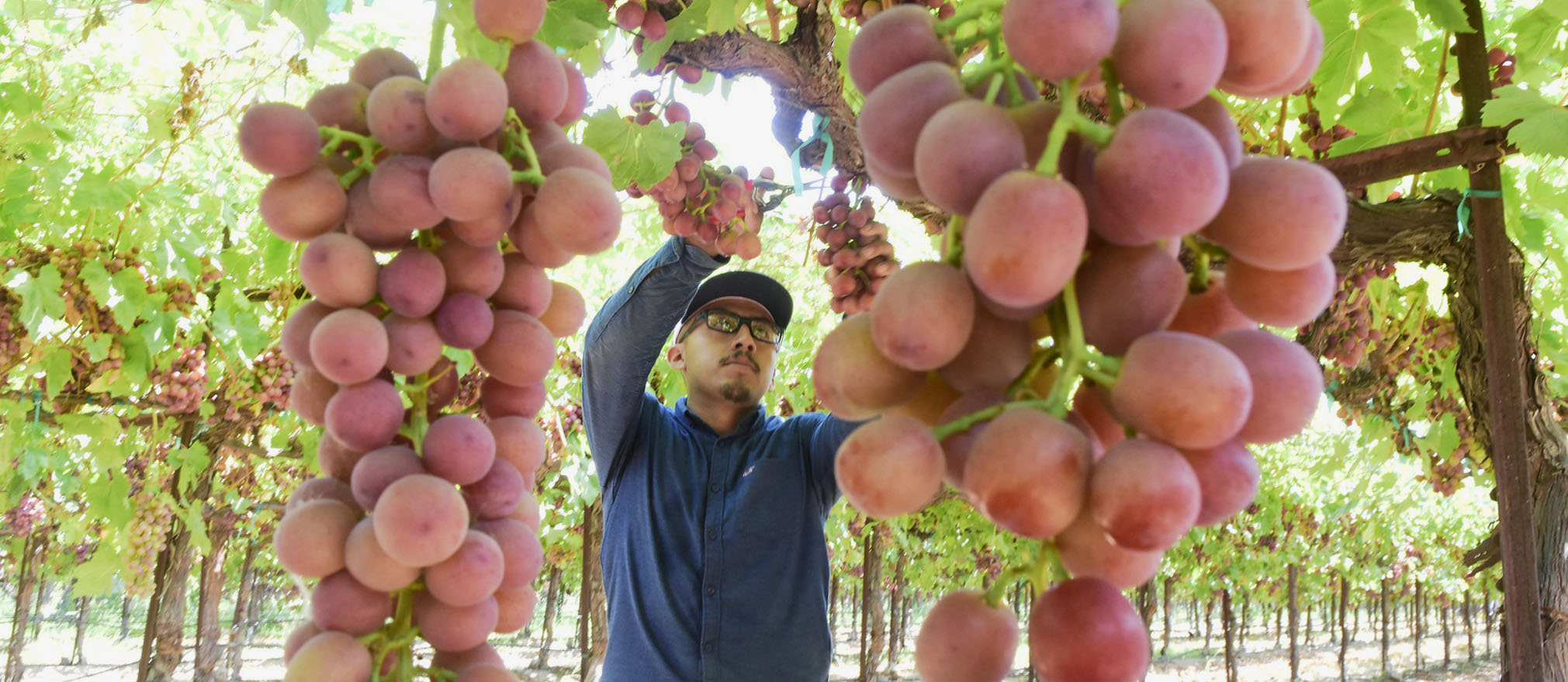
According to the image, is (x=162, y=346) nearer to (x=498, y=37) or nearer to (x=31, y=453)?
(x=31, y=453)

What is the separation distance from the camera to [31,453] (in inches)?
173

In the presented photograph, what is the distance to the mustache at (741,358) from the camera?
2842 mm

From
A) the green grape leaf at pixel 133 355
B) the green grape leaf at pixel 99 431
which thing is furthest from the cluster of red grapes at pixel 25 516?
the green grape leaf at pixel 133 355

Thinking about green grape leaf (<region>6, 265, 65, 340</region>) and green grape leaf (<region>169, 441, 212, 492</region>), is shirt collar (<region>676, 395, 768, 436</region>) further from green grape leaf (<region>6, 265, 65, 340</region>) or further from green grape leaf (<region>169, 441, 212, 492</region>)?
green grape leaf (<region>169, 441, 212, 492</region>)

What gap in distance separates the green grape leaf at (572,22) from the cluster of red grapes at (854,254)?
0.90 metres

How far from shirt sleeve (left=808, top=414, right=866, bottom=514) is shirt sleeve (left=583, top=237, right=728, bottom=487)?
0.49 metres

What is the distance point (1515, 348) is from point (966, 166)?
163 centimetres

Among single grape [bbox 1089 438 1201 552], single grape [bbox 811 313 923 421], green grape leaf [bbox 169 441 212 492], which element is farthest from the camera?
green grape leaf [bbox 169 441 212 492]

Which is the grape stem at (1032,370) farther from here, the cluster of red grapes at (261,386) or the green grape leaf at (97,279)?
the cluster of red grapes at (261,386)

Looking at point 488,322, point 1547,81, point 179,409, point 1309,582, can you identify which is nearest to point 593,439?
point 488,322

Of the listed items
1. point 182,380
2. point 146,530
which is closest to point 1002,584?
point 182,380

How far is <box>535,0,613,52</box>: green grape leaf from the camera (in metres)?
1.30

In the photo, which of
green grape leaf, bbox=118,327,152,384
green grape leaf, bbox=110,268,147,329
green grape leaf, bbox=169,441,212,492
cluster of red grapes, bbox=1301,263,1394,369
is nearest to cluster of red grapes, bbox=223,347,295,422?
green grape leaf, bbox=169,441,212,492

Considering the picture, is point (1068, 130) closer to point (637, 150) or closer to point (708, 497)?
point (637, 150)
